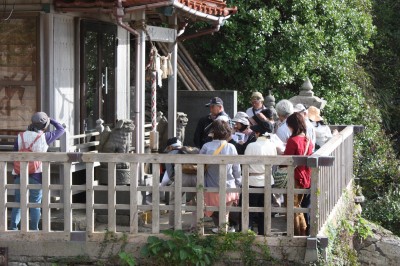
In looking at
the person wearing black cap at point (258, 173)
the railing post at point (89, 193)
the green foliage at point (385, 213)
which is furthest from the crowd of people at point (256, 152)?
the green foliage at point (385, 213)

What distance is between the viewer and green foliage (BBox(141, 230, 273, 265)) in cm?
927

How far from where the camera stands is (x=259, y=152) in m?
10.1

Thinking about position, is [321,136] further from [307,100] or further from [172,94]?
[307,100]

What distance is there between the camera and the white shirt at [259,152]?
32.0 feet

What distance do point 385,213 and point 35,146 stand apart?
11603 millimetres

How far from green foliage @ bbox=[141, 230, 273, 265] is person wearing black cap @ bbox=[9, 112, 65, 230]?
4.67 feet

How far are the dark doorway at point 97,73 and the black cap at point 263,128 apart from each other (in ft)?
9.81

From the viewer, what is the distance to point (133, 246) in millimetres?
9484

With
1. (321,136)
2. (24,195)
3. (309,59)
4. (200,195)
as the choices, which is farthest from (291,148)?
(309,59)

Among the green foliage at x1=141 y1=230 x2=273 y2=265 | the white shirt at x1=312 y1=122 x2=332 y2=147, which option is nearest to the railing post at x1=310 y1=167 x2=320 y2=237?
the green foliage at x1=141 y1=230 x2=273 y2=265

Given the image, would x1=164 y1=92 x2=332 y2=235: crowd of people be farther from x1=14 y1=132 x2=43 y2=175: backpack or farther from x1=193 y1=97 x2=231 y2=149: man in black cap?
x1=14 y1=132 x2=43 y2=175: backpack

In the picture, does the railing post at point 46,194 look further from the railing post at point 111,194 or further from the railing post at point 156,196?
the railing post at point 156,196

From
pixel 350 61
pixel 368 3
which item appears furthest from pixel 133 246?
pixel 368 3

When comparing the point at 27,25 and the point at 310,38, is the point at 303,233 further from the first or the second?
the point at 310,38
